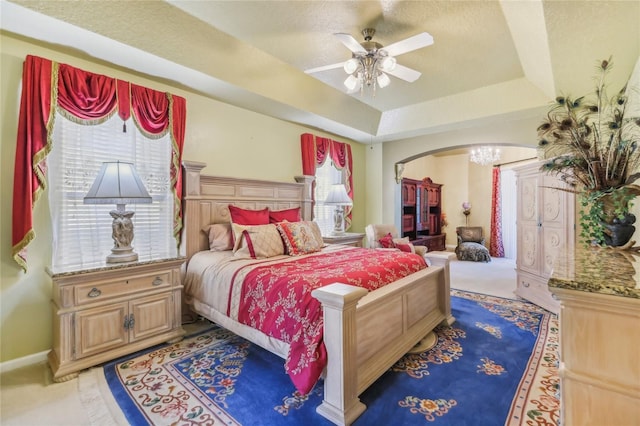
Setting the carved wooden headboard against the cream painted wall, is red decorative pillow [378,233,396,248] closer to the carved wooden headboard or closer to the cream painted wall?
the carved wooden headboard

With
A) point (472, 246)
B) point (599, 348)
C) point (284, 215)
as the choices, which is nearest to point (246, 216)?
point (284, 215)

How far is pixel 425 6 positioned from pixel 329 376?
281 cm

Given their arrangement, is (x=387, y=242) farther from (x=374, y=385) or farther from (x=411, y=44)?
(x=411, y=44)

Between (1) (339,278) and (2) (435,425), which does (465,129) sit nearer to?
(1) (339,278)

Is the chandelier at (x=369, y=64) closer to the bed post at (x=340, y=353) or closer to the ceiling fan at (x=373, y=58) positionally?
the ceiling fan at (x=373, y=58)

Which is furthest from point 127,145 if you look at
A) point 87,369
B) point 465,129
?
point 465,129

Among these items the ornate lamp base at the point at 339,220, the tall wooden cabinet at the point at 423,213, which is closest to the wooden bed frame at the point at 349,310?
the ornate lamp base at the point at 339,220

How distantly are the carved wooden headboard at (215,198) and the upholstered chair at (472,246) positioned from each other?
447 centimetres

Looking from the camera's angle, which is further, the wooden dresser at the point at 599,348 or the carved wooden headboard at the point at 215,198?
the carved wooden headboard at the point at 215,198

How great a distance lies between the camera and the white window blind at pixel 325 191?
4949mm

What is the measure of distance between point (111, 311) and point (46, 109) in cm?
168

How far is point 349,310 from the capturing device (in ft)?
5.38

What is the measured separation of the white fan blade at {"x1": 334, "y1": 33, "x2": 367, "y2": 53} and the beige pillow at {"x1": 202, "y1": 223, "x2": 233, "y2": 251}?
7.25 feet

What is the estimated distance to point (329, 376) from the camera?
66.2 inches
